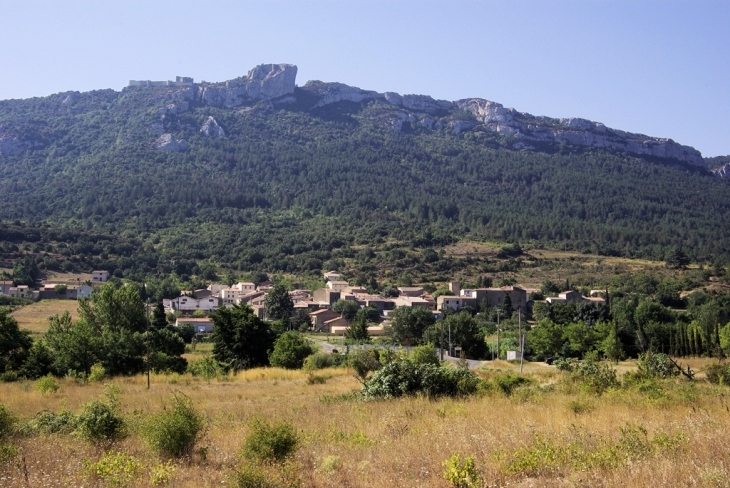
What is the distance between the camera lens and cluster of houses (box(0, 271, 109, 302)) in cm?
6600

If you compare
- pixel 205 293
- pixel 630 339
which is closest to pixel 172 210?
pixel 205 293

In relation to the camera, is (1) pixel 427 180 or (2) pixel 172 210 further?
(1) pixel 427 180

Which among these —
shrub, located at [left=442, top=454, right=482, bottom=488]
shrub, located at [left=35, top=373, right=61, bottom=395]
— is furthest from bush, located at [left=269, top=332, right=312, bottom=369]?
shrub, located at [left=442, top=454, right=482, bottom=488]

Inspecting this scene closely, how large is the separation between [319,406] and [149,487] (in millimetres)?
7304

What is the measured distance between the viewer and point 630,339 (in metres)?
43.8

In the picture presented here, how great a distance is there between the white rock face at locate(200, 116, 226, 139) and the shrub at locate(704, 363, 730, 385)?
157 meters

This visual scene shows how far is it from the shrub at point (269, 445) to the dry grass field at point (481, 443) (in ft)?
0.90

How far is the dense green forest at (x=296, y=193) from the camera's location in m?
95.6

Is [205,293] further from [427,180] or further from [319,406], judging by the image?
[427,180]

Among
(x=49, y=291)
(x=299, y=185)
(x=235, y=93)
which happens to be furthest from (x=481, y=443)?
(x=235, y=93)

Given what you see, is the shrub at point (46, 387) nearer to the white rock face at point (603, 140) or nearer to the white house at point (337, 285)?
the white house at point (337, 285)

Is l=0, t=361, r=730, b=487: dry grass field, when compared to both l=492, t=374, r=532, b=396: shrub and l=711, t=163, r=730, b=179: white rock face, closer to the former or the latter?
l=492, t=374, r=532, b=396: shrub

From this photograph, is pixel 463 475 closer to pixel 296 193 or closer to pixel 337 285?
pixel 337 285

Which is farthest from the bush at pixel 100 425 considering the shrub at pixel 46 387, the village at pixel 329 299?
the village at pixel 329 299
